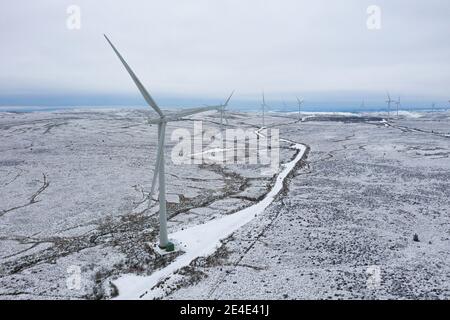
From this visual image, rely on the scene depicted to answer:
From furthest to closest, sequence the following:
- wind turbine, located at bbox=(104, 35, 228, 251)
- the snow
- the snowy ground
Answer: wind turbine, located at bbox=(104, 35, 228, 251), the snowy ground, the snow

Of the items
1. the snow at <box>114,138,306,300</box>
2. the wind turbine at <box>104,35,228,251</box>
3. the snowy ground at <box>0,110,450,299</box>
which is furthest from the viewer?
the wind turbine at <box>104,35,228,251</box>

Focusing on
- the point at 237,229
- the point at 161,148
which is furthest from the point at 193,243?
the point at 161,148

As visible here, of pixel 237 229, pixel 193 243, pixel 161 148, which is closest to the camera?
pixel 161 148

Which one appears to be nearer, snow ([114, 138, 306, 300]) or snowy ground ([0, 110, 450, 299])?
snow ([114, 138, 306, 300])

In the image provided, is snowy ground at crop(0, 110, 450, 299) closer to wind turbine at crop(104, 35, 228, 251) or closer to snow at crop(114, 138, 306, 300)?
snow at crop(114, 138, 306, 300)

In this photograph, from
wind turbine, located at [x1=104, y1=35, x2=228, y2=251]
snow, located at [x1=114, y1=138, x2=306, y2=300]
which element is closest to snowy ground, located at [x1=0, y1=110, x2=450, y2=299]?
snow, located at [x1=114, y1=138, x2=306, y2=300]

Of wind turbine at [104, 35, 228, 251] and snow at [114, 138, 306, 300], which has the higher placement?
wind turbine at [104, 35, 228, 251]

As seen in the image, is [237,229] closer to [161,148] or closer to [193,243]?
[193,243]
